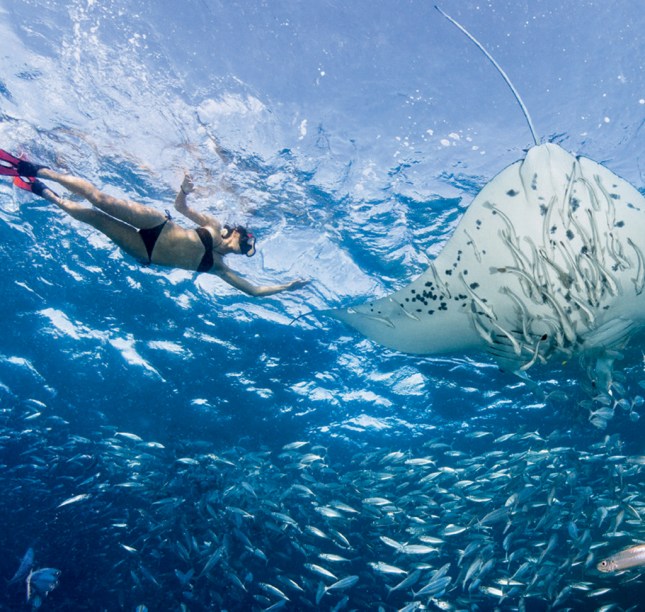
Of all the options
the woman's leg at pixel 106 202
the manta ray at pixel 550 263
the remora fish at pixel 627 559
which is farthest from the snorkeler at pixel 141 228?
the remora fish at pixel 627 559

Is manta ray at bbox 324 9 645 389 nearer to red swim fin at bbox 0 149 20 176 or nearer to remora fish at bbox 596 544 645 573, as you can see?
remora fish at bbox 596 544 645 573

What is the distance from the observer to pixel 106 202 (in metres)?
5.20

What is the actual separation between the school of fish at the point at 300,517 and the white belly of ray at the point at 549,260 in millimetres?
7372

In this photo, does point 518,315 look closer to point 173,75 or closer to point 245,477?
point 173,75

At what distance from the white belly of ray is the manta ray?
10 millimetres

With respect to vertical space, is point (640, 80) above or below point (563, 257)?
above

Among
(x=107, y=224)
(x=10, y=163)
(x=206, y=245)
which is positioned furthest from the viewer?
(x=206, y=245)

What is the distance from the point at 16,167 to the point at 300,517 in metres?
22.1

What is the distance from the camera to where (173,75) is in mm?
6992

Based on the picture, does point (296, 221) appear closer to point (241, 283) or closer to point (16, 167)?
point (241, 283)

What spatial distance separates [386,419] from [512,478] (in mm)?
4776

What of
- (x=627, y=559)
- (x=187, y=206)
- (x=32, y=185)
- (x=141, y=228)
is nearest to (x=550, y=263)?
(x=141, y=228)

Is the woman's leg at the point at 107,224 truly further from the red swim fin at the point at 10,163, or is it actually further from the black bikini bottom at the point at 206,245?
the black bikini bottom at the point at 206,245

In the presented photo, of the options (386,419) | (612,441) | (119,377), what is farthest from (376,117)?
(119,377)
